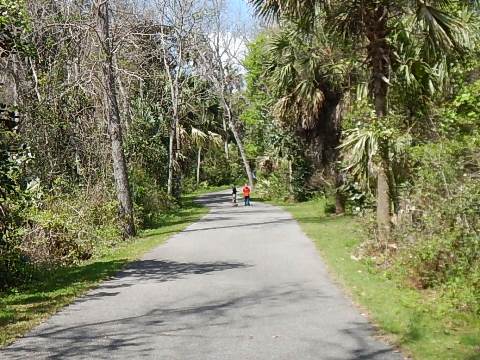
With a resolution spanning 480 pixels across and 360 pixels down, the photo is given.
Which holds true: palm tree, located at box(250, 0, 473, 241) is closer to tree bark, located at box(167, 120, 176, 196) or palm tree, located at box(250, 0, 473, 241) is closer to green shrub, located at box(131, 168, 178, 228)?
green shrub, located at box(131, 168, 178, 228)

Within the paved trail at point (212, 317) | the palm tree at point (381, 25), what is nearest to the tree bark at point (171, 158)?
the paved trail at point (212, 317)

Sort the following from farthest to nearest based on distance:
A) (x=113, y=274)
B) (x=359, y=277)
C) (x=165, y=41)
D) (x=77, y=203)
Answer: (x=165, y=41), (x=77, y=203), (x=113, y=274), (x=359, y=277)

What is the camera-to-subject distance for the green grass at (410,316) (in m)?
6.14

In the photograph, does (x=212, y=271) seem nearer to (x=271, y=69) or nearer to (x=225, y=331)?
(x=225, y=331)

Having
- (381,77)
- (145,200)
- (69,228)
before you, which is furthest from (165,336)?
(145,200)

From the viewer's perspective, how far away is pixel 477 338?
6.41m

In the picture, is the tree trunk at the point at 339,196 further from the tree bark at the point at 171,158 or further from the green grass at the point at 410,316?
the green grass at the point at 410,316

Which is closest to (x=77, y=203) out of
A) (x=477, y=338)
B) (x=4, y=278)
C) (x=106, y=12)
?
(x=106, y=12)

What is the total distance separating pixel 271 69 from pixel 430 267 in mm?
19875

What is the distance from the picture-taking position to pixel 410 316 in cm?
743

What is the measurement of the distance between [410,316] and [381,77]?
6594 mm

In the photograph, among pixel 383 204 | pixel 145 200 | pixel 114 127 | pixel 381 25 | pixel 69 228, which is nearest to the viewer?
pixel 383 204

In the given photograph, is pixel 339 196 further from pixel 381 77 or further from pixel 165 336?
pixel 165 336

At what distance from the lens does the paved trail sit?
626 cm
